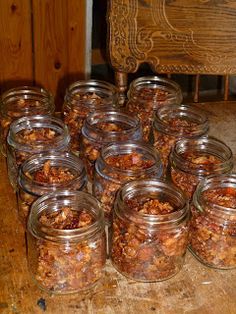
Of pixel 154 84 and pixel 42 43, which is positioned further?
pixel 42 43

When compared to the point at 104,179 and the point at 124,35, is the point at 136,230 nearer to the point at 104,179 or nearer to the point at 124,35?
the point at 104,179

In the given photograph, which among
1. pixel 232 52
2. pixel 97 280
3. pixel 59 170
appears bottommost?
pixel 97 280

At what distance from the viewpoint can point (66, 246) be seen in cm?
77

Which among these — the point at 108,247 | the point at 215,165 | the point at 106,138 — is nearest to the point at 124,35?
the point at 106,138

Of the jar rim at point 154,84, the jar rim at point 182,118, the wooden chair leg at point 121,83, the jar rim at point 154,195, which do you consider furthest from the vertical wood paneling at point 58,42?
the jar rim at point 154,195

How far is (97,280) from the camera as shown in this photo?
81 centimetres

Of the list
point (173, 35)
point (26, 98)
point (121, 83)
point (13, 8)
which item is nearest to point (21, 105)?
point (26, 98)

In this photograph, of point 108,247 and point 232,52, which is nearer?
point 108,247

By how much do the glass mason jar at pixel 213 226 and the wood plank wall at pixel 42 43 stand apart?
1474 millimetres

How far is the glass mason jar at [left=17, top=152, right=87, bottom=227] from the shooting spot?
89 centimetres

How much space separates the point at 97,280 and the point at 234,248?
23 cm

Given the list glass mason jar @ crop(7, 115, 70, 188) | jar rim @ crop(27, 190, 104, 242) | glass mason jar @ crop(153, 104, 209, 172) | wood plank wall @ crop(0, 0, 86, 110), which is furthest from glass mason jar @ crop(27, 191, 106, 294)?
wood plank wall @ crop(0, 0, 86, 110)

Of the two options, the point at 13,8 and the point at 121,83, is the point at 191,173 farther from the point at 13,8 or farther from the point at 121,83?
the point at 13,8

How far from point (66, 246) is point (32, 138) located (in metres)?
0.36
